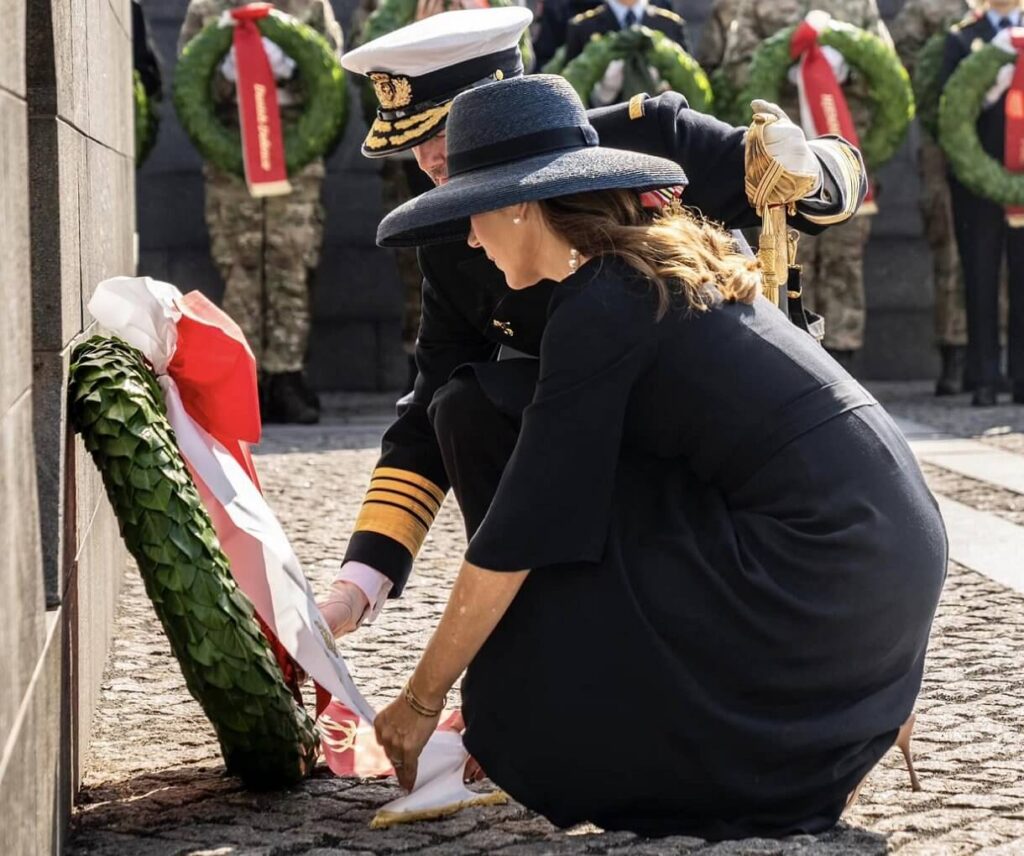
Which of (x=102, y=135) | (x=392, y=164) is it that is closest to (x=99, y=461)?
Answer: (x=102, y=135)

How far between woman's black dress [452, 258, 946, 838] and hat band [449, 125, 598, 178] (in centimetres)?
21

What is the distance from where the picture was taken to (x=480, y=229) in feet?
9.88

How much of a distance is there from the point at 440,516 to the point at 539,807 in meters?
3.66

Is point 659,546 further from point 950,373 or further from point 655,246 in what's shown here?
point 950,373

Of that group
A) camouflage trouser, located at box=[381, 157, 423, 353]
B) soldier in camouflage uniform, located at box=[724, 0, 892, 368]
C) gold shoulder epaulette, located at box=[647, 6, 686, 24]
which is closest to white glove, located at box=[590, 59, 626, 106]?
gold shoulder epaulette, located at box=[647, 6, 686, 24]


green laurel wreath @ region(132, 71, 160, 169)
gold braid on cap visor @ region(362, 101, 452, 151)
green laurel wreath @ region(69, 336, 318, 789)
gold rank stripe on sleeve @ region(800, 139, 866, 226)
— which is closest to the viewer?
green laurel wreath @ region(69, 336, 318, 789)

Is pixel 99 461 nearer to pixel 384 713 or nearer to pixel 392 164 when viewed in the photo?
pixel 384 713

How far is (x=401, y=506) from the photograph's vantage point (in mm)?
3611

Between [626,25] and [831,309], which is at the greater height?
[626,25]

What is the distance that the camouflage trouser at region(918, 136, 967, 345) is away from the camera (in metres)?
10.9

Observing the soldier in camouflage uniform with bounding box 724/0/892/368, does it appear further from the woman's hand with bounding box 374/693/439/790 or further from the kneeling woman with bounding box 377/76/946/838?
the woman's hand with bounding box 374/693/439/790

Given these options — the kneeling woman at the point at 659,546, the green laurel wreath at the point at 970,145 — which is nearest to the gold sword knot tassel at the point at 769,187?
the kneeling woman at the point at 659,546

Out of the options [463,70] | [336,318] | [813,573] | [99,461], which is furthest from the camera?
[336,318]

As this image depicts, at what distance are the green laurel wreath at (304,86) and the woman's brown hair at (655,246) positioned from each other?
661 cm
